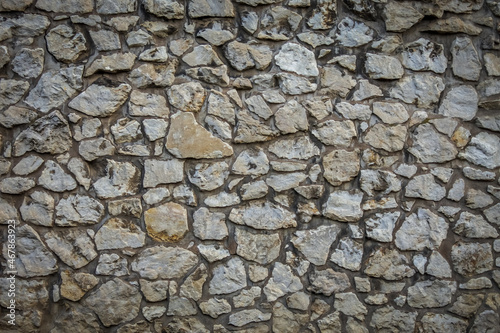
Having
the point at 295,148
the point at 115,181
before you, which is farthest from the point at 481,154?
the point at 115,181

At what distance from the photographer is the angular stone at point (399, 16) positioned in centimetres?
293

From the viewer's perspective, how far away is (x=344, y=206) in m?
2.90

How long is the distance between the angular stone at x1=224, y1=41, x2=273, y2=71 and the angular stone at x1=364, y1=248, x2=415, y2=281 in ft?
4.51

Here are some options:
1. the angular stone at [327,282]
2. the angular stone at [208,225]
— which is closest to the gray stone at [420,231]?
the angular stone at [327,282]

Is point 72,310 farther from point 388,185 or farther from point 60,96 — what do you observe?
point 388,185

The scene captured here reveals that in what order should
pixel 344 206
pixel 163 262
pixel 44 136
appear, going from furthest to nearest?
pixel 344 206
pixel 163 262
pixel 44 136

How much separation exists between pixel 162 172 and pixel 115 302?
2.69ft

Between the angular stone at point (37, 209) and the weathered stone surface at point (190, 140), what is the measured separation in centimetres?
77

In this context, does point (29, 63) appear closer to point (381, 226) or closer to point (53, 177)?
point (53, 177)

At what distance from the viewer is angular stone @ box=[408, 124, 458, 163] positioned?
2.95 m

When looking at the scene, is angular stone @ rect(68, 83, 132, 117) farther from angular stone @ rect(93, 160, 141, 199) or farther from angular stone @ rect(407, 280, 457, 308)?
angular stone @ rect(407, 280, 457, 308)

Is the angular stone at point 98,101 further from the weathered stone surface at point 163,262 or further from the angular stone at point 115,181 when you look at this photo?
the weathered stone surface at point 163,262

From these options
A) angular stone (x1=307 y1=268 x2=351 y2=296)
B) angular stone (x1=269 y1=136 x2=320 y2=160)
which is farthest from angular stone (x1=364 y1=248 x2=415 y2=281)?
angular stone (x1=269 y1=136 x2=320 y2=160)

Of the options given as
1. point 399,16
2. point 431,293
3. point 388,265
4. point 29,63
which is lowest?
point 431,293
